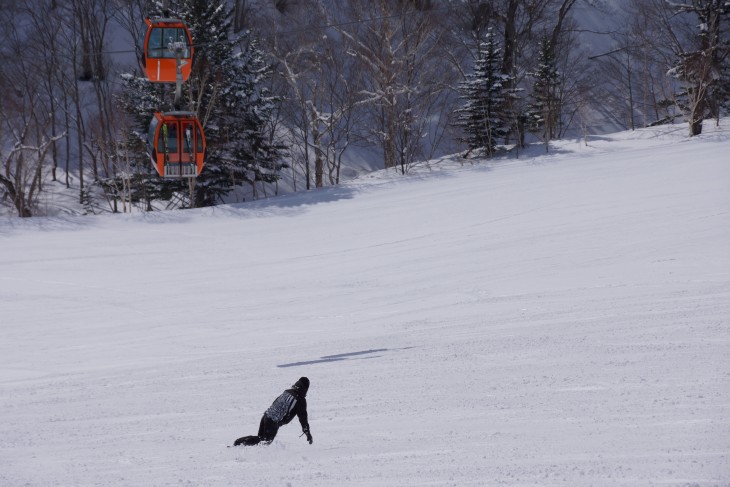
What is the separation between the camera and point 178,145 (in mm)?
14461

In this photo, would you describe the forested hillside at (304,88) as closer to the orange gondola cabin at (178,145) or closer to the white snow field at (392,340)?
the white snow field at (392,340)

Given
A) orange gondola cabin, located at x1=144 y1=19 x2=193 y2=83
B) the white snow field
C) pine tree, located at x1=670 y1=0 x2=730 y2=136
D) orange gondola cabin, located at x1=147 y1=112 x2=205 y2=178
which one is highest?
Answer: pine tree, located at x1=670 y1=0 x2=730 y2=136

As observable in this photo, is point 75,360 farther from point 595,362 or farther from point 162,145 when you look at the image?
point 595,362

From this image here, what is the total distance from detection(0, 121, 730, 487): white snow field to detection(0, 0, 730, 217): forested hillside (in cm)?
632

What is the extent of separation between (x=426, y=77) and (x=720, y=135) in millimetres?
13984

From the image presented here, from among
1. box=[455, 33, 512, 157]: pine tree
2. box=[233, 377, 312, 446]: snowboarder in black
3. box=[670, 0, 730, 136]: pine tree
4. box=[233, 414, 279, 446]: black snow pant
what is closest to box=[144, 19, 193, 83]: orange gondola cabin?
box=[233, 414, 279, 446]: black snow pant

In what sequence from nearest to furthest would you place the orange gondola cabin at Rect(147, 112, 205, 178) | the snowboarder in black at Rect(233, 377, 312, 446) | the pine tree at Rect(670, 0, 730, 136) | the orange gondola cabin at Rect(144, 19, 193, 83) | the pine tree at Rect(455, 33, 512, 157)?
1. the snowboarder in black at Rect(233, 377, 312, 446)
2. the orange gondola cabin at Rect(147, 112, 205, 178)
3. the orange gondola cabin at Rect(144, 19, 193, 83)
4. the pine tree at Rect(670, 0, 730, 136)
5. the pine tree at Rect(455, 33, 512, 157)

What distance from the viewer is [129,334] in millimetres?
12539

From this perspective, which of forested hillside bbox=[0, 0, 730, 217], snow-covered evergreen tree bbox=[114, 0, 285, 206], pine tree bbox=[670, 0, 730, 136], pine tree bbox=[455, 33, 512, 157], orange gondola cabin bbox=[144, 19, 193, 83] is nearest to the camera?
orange gondola cabin bbox=[144, 19, 193, 83]

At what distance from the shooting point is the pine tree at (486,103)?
1197 inches

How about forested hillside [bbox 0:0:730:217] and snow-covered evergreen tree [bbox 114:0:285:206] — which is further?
forested hillside [bbox 0:0:730:217]

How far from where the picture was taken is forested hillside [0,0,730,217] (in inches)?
1109

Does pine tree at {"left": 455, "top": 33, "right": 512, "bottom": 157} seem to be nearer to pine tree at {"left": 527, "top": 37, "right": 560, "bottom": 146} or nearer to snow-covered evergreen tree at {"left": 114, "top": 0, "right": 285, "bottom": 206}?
pine tree at {"left": 527, "top": 37, "right": 560, "bottom": 146}

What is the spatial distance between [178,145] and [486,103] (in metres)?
19.6
